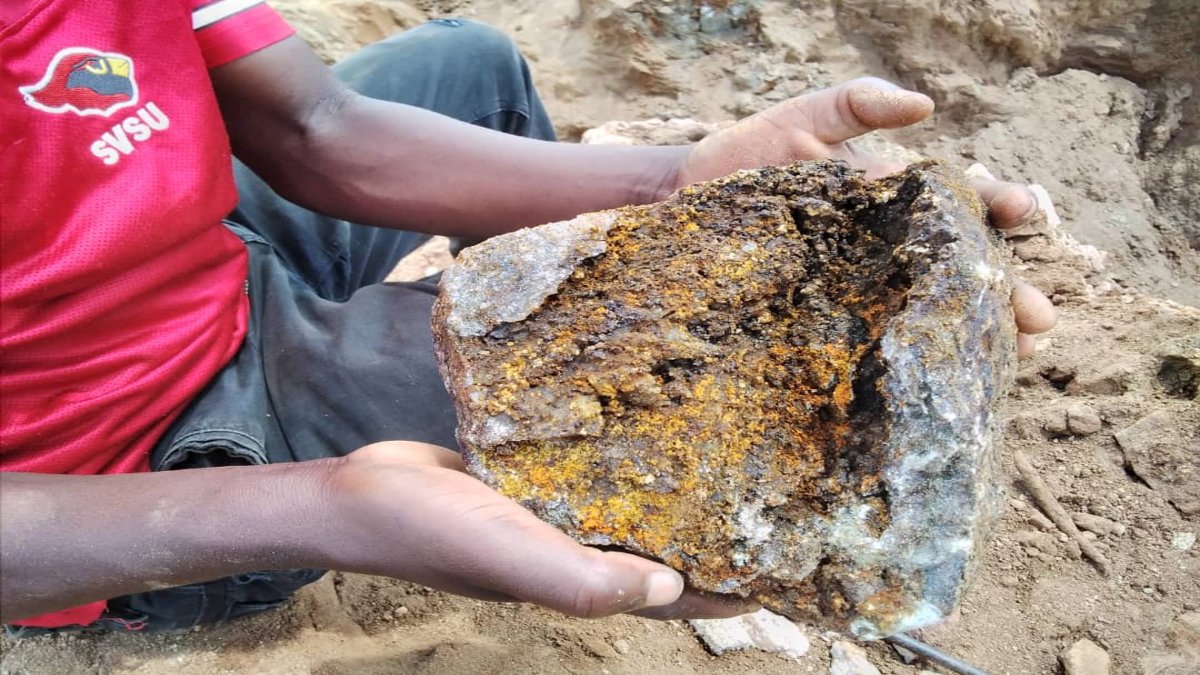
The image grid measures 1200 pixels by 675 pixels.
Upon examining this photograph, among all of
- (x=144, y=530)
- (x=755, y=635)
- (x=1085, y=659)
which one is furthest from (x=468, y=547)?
(x=1085, y=659)

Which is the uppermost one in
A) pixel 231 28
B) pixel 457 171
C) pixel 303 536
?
pixel 231 28

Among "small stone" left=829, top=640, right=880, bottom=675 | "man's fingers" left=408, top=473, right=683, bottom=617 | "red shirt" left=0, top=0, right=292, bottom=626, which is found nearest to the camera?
"man's fingers" left=408, top=473, right=683, bottom=617

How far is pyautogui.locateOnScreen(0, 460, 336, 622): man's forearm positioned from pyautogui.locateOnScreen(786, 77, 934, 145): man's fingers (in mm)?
1050

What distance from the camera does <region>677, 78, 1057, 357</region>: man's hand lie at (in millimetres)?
1384

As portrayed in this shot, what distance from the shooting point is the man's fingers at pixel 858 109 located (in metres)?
1.45

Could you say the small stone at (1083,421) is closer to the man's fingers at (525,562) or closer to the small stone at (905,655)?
the small stone at (905,655)

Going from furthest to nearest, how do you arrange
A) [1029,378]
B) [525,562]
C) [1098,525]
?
[1029,378]
[1098,525]
[525,562]

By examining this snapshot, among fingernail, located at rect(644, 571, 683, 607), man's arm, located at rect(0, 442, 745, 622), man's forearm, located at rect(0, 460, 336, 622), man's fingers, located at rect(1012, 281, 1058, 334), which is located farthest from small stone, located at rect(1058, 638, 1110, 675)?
man's forearm, located at rect(0, 460, 336, 622)

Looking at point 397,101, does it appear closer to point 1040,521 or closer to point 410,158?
point 410,158

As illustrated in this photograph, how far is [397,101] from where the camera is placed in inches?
81.2

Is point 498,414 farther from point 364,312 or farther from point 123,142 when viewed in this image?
point 123,142

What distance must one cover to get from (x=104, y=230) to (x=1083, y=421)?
1.97 metres

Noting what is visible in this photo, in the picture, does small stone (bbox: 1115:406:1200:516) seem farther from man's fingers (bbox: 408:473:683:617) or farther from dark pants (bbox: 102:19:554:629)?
dark pants (bbox: 102:19:554:629)

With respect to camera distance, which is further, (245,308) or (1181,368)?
(1181,368)
